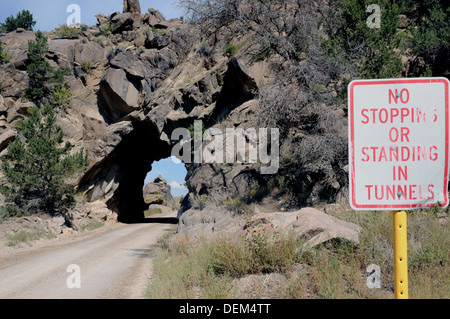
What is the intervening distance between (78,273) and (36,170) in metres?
14.2

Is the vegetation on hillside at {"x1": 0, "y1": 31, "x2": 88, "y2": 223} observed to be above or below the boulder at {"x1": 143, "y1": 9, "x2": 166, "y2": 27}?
below

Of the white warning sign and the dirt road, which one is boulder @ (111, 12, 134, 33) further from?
the white warning sign

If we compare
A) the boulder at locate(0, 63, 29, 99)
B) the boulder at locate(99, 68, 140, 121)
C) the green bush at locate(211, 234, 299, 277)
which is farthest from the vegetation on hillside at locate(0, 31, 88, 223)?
the green bush at locate(211, 234, 299, 277)

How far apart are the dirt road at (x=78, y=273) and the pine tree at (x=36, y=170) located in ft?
25.0

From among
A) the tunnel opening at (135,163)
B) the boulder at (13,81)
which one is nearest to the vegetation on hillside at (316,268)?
the tunnel opening at (135,163)

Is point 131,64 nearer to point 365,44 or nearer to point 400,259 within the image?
point 365,44

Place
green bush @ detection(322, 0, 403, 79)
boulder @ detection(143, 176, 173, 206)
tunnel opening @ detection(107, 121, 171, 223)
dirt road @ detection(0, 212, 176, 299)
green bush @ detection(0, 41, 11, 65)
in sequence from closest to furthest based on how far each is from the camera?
dirt road @ detection(0, 212, 176, 299) → green bush @ detection(322, 0, 403, 79) → green bush @ detection(0, 41, 11, 65) → tunnel opening @ detection(107, 121, 171, 223) → boulder @ detection(143, 176, 173, 206)

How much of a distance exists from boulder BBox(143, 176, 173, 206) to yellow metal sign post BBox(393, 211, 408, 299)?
61.7 m

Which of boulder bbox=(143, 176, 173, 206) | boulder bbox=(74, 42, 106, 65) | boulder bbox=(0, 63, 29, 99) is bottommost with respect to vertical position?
boulder bbox=(143, 176, 173, 206)

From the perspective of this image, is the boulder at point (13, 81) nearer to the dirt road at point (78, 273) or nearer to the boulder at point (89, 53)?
the boulder at point (89, 53)

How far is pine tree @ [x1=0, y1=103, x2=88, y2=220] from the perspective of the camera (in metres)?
20.7

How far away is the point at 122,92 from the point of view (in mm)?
31734

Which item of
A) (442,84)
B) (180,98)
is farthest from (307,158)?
(180,98)

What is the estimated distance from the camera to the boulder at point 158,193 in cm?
6225
